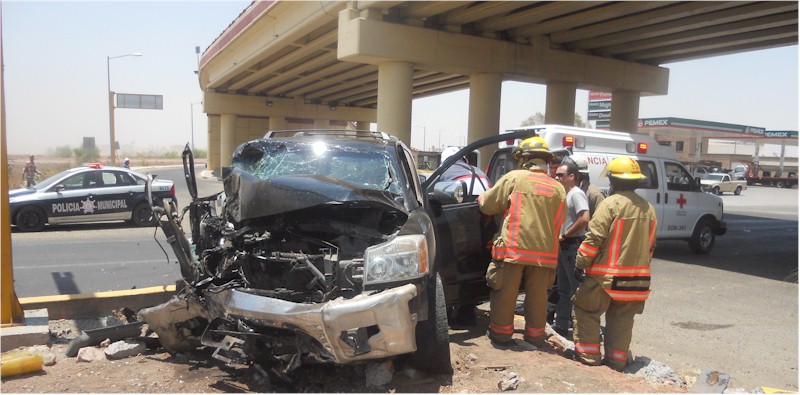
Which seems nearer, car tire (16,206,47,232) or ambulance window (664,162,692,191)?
ambulance window (664,162,692,191)

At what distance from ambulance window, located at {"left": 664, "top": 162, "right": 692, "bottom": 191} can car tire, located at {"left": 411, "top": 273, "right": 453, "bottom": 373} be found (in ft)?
28.4

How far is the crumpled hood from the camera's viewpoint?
423cm

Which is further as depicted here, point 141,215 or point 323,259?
point 141,215

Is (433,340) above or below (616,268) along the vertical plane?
below

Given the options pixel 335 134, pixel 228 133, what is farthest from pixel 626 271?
pixel 228 133

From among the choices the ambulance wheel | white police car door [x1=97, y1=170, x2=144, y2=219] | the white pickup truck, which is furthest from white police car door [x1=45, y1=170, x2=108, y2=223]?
the white pickup truck

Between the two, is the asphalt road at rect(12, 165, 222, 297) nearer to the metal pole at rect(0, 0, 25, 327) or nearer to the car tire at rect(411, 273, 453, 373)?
Answer: the metal pole at rect(0, 0, 25, 327)

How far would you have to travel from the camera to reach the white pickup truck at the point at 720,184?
35.0m

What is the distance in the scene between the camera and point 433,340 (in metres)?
4.12

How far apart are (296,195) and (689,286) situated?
7.06m

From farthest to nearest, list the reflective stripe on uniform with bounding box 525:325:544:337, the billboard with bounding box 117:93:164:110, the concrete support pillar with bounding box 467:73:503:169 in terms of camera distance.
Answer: the billboard with bounding box 117:93:164:110 → the concrete support pillar with bounding box 467:73:503:169 → the reflective stripe on uniform with bounding box 525:325:544:337

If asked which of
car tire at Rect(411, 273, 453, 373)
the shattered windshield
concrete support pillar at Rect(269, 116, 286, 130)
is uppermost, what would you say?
concrete support pillar at Rect(269, 116, 286, 130)

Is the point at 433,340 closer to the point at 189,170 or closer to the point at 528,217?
the point at 528,217

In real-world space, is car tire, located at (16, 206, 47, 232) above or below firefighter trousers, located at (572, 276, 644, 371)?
below
